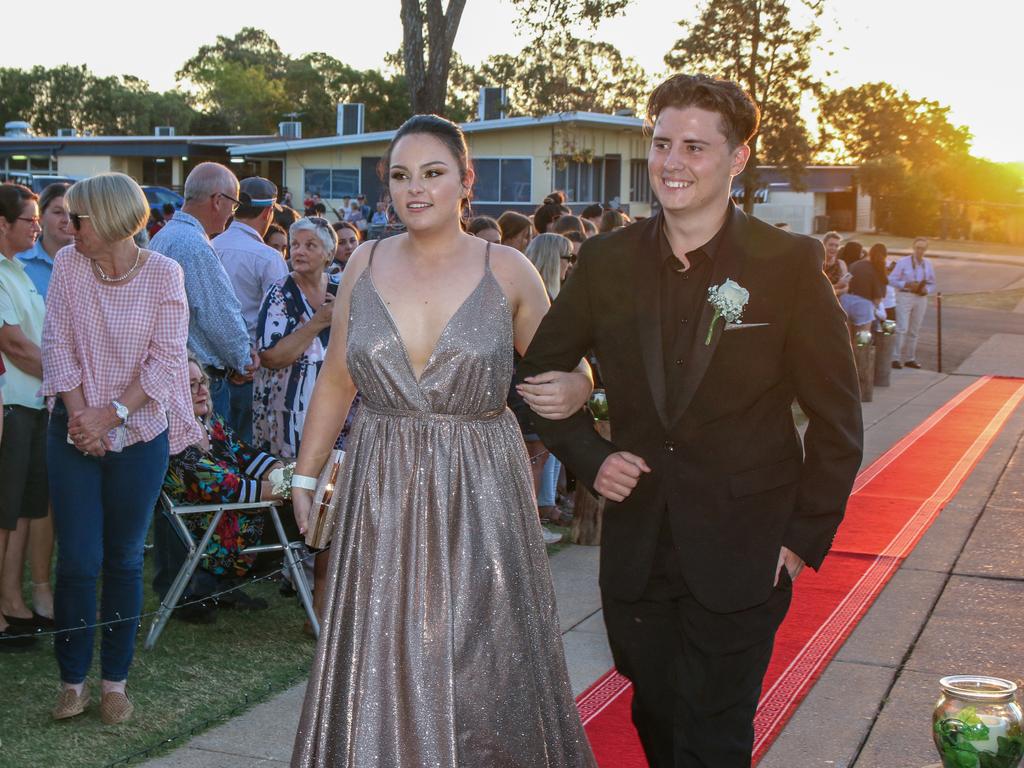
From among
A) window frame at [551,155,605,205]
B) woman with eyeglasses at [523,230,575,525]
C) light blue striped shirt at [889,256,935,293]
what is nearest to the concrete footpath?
woman with eyeglasses at [523,230,575,525]

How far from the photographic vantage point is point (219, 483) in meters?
6.46

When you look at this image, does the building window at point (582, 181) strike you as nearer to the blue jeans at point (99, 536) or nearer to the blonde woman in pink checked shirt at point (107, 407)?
the blonde woman in pink checked shirt at point (107, 407)

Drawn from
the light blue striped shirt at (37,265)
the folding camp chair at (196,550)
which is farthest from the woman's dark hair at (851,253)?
the light blue striped shirt at (37,265)

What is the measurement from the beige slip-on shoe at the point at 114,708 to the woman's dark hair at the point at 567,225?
612 cm

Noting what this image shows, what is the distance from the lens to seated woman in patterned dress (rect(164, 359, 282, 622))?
6.46 metres

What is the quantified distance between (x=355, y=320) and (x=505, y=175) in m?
36.3

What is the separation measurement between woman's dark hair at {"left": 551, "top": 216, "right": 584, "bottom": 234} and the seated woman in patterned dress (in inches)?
176

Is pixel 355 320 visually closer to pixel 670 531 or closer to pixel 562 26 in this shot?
pixel 670 531

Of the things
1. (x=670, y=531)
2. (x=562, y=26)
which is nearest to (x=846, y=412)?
(x=670, y=531)

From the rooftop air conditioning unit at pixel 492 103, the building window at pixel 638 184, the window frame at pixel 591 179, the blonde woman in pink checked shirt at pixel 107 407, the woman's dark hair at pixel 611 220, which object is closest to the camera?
the blonde woman in pink checked shirt at pixel 107 407

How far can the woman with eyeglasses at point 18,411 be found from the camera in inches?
248

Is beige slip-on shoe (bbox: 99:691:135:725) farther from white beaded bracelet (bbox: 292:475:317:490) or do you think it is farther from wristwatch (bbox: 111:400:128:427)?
white beaded bracelet (bbox: 292:475:317:490)

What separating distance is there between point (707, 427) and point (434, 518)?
917 millimetres

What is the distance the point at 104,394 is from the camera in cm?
528
